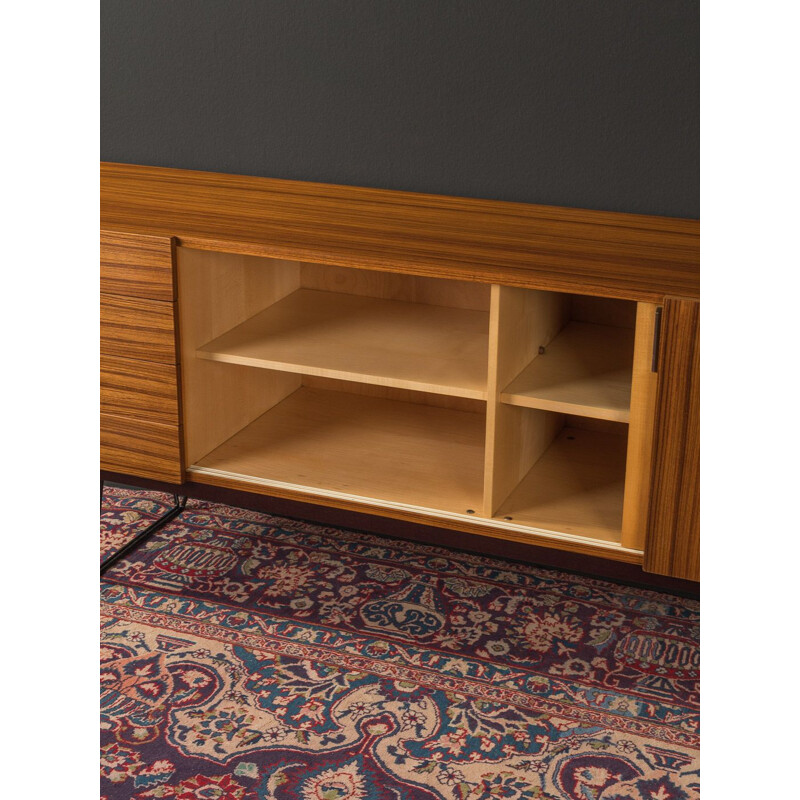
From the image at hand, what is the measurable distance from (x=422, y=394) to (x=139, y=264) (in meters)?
0.72

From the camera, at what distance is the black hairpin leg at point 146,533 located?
82.6 inches

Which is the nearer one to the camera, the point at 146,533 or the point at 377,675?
the point at 377,675

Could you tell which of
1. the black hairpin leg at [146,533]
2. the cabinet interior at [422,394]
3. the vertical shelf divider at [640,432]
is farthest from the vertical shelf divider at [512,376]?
the black hairpin leg at [146,533]

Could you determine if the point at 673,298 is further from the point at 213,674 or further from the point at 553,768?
the point at 213,674

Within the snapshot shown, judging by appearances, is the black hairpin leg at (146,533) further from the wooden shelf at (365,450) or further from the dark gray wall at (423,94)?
the dark gray wall at (423,94)

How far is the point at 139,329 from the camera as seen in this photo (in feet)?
5.67

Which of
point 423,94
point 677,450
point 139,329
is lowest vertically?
point 677,450

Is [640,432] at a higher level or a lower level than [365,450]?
higher

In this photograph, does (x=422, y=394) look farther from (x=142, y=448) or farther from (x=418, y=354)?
(x=142, y=448)

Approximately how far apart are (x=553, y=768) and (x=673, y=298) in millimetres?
745

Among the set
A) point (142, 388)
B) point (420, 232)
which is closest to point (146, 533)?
point (142, 388)

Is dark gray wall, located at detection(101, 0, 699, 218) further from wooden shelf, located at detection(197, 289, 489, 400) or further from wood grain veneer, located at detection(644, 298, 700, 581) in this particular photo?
wood grain veneer, located at detection(644, 298, 700, 581)

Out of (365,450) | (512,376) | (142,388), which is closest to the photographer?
(512,376)
